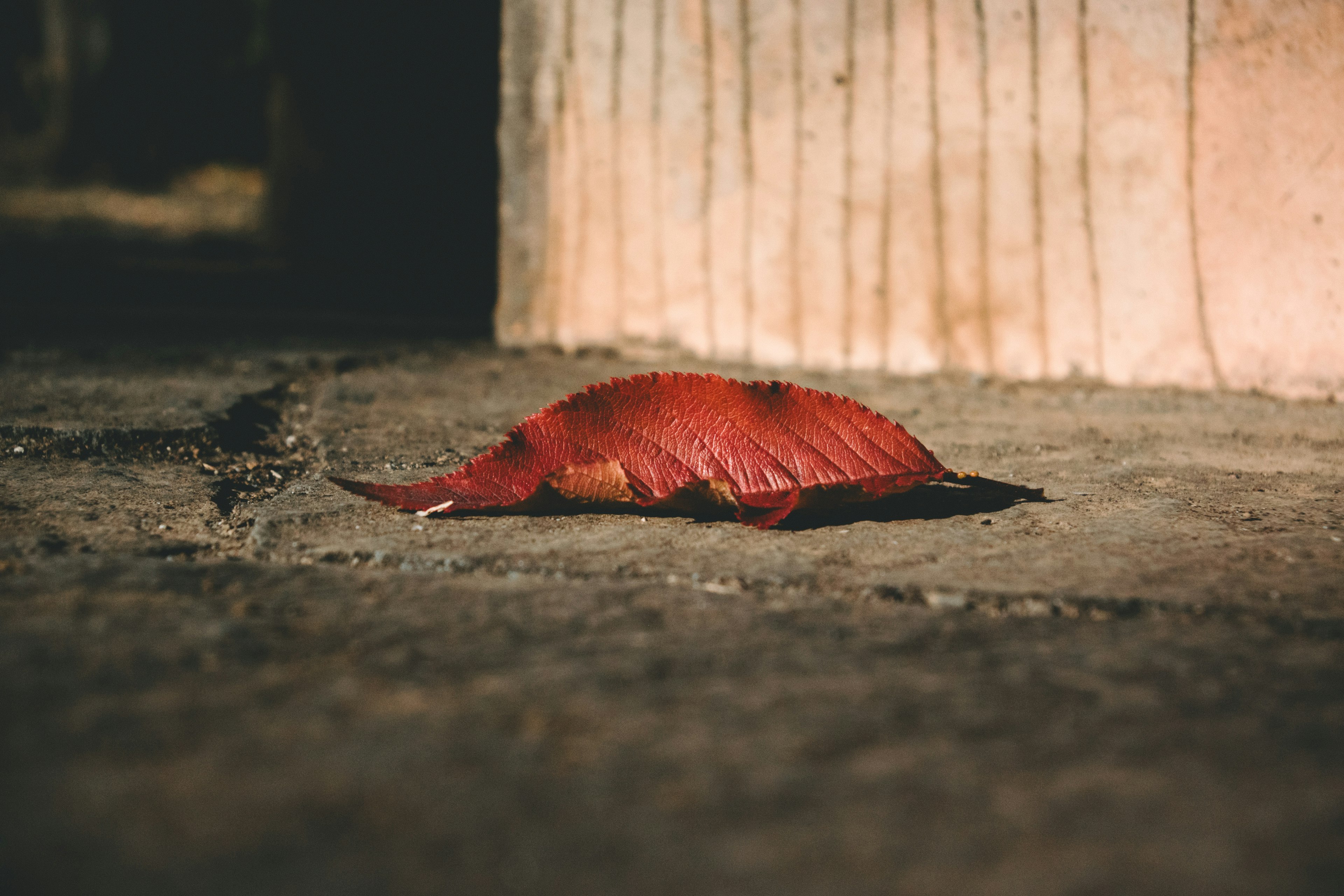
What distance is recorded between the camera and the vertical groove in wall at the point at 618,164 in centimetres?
192

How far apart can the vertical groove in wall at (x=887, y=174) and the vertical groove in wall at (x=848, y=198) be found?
0.05 meters

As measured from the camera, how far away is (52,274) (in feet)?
11.0

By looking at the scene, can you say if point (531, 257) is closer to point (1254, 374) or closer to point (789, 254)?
point (789, 254)

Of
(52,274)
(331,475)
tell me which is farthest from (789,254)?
(52,274)

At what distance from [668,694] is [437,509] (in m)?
0.40

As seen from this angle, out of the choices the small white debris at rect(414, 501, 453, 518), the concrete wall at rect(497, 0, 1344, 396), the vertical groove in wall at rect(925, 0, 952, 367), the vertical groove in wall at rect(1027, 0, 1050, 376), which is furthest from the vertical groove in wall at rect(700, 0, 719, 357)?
the small white debris at rect(414, 501, 453, 518)

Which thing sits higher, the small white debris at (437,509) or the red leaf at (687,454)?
the red leaf at (687,454)

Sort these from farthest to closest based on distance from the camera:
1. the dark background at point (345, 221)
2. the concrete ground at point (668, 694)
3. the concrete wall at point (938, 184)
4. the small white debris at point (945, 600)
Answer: the dark background at point (345, 221), the concrete wall at point (938, 184), the small white debris at point (945, 600), the concrete ground at point (668, 694)

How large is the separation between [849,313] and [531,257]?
0.59 m

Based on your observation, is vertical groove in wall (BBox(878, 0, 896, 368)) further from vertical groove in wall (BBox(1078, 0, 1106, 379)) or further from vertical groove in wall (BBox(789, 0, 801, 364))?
vertical groove in wall (BBox(1078, 0, 1106, 379))

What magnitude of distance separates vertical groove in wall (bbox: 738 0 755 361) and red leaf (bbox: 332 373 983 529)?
933 millimetres

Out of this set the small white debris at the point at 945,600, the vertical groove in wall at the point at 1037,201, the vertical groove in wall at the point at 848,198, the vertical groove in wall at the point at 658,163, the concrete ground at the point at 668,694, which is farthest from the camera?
the vertical groove in wall at the point at 658,163

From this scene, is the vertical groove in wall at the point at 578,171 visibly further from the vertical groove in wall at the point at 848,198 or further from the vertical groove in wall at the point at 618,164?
the vertical groove in wall at the point at 848,198

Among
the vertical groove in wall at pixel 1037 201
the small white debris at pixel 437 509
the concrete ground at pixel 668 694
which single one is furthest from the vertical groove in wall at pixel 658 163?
the small white debris at pixel 437 509
